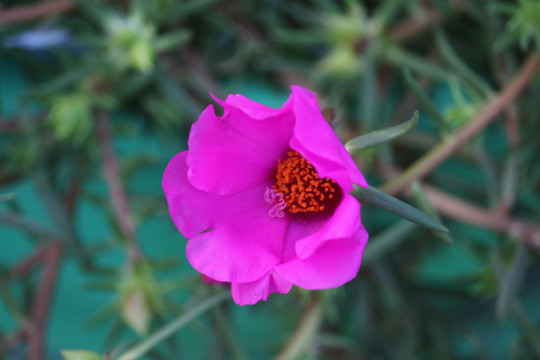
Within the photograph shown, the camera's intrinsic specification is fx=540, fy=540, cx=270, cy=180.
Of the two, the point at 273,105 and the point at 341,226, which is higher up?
the point at 341,226

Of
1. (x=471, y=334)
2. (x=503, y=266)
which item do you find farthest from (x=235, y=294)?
(x=471, y=334)

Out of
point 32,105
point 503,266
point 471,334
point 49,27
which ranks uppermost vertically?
point 49,27

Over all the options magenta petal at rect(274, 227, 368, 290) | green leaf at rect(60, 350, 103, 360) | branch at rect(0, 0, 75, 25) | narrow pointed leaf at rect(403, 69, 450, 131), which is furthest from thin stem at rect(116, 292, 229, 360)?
branch at rect(0, 0, 75, 25)

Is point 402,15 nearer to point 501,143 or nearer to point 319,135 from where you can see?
point 501,143

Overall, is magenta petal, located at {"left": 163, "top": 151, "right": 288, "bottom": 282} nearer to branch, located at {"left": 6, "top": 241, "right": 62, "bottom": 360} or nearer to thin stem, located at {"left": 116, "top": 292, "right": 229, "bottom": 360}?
thin stem, located at {"left": 116, "top": 292, "right": 229, "bottom": 360}

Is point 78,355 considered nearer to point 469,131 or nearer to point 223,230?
point 223,230

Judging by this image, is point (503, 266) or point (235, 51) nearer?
point (503, 266)

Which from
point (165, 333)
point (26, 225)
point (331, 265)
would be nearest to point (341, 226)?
point (331, 265)
